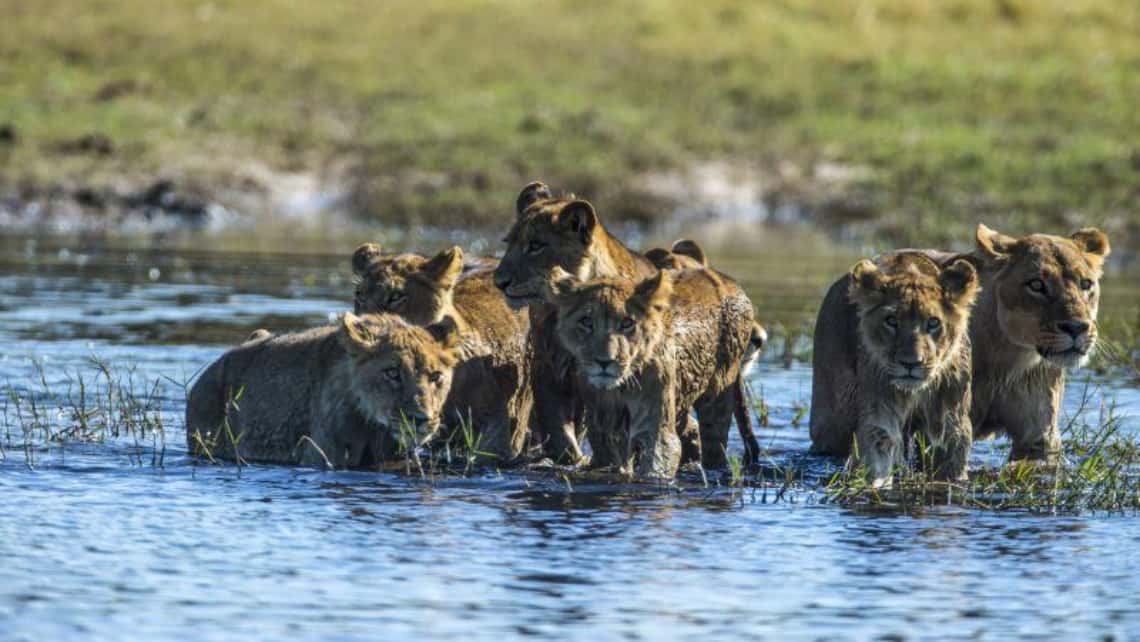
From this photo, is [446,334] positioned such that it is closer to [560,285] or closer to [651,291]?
[560,285]

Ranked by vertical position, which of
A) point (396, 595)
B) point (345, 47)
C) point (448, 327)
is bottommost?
point (396, 595)

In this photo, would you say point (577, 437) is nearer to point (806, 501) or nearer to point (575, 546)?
point (806, 501)

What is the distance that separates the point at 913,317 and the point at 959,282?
31 centimetres

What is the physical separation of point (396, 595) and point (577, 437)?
12.2 ft

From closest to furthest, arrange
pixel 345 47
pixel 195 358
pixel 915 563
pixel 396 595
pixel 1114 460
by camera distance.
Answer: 1. pixel 396 595
2. pixel 915 563
3. pixel 1114 460
4. pixel 195 358
5. pixel 345 47

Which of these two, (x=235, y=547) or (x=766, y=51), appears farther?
(x=766, y=51)

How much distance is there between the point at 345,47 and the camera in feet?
132

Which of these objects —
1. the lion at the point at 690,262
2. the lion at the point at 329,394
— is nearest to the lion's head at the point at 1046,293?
the lion at the point at 690,262

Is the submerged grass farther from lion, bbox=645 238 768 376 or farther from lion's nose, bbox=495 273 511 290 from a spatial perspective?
lion's nose, bbox=495 273 511 290

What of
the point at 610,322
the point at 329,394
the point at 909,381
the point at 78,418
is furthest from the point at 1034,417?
the point at 78,418

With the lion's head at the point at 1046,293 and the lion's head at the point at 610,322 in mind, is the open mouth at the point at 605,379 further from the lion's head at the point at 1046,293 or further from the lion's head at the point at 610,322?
the lion's head at the point at 1046,293

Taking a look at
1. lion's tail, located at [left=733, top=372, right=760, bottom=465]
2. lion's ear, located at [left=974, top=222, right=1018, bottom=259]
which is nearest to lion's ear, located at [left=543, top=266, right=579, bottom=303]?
lion's tail, located at [left=733, top=372, right=760, bottom=465]

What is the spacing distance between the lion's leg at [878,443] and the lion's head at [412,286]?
7.98ft

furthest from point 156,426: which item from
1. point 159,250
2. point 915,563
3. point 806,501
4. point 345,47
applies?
point 345,47
